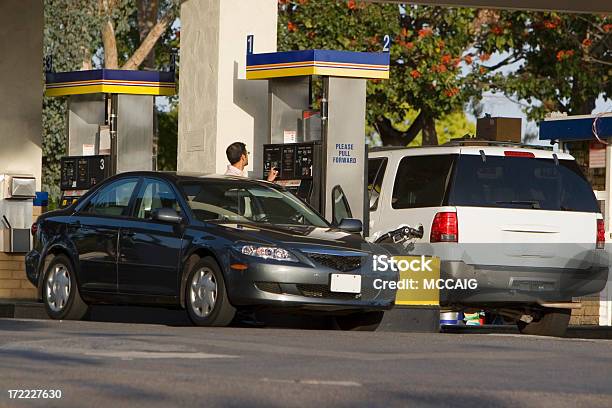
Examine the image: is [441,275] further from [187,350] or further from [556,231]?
Result: [187,350]

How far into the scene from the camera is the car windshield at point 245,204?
51.8 ft

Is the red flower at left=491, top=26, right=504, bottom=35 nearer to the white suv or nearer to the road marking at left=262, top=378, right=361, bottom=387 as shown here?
the white suv

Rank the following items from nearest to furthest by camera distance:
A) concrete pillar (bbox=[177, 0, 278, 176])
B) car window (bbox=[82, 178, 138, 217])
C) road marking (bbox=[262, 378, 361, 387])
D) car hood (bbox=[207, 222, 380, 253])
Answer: road marking (bbox=[262, 378, 361, 387]) < car hood (bbox=[207, 222, 380, 253]) < car window (bbox=[82, 178, 138, 217]) < concrete pillar (bbox=[177, 0, 278, 176])

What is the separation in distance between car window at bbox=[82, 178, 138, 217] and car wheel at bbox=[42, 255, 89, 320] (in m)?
0.57

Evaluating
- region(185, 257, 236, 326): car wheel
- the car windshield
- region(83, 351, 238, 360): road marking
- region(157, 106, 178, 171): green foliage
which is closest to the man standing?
the car windshield

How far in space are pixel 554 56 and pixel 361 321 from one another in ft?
90.6

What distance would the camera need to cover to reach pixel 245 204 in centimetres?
1611

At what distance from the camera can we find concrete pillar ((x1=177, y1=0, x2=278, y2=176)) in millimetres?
21031

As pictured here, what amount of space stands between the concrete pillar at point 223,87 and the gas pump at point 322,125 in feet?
2.61

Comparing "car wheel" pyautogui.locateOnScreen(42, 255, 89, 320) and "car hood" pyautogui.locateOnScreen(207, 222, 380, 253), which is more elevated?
"car hood" pyautogui.locateOnScreen(207, 222, 380, 253)

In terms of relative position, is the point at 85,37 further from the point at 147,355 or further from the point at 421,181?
the point at 147,355

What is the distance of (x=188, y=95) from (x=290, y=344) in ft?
32.0

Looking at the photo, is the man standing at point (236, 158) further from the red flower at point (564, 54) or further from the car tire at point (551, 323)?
the red flower at point (564, 54)

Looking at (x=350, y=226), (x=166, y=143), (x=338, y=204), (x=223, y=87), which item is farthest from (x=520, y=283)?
(x=166, y=143)
